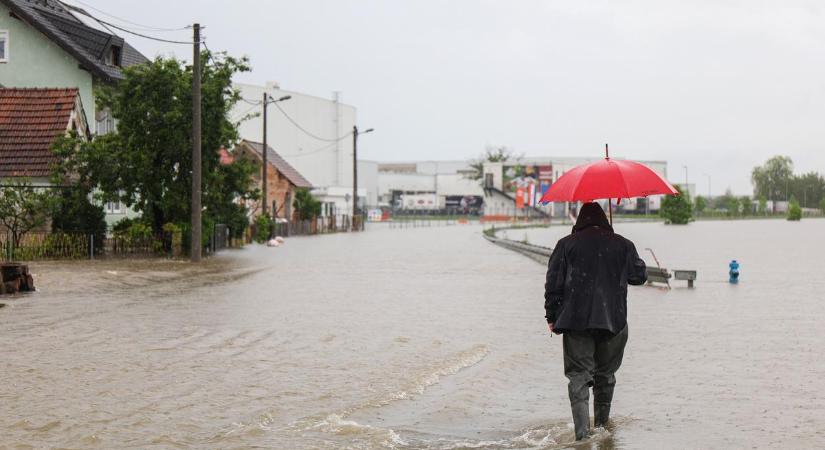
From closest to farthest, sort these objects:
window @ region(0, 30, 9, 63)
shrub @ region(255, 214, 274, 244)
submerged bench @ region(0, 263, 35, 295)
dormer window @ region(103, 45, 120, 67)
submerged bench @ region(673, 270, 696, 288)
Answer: submerged bench @ region(0, 263, 35, 295)
submerged bench @ region(673, 270, 696, 288)
window @ region(0, 30, 9, 63)
dormer window @ region(103, 45, 120, 67)
shrub @ region(255, 214, 274, 244)

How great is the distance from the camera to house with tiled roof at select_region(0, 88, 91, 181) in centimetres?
3497

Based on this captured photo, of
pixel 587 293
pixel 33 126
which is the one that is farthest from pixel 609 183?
pixel 33 126

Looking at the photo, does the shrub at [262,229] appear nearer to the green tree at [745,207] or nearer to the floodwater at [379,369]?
the floodwater at [379,369]

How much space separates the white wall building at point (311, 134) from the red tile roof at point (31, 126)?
5725 centimetres

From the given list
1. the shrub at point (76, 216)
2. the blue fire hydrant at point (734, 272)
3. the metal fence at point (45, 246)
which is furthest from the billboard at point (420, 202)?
the blue fire hydrant at point (734, 272)

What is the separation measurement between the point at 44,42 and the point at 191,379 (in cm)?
3675

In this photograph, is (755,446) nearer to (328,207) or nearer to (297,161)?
(328,207)

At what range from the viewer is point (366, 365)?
12.4 m

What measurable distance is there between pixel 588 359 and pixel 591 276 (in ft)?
2.13

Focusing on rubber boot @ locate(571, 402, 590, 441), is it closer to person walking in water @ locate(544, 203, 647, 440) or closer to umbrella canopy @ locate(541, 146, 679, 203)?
person walking in water @ locate(544, 203, 647, 440)

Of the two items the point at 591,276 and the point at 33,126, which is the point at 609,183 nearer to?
the point at 591,276

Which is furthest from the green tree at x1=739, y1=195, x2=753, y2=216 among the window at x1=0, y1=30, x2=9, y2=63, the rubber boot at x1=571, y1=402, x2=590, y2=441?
the rubber boot at x1=571, y1=402, x2=590, y2=441

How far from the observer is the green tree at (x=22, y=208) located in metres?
31.9

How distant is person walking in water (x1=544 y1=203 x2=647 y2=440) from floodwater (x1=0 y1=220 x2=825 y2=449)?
0.56 meters
